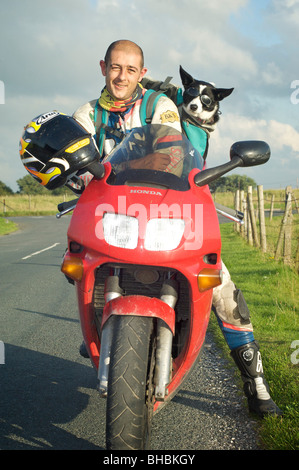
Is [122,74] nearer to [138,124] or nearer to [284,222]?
[138,124]

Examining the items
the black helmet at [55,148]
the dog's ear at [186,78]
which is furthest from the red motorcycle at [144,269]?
the dog's ear at [186,78]

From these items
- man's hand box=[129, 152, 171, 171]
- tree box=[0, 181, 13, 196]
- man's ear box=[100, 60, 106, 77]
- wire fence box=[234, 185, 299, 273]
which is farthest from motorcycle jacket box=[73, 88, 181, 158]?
tree box=[0, 181, 13, 196]

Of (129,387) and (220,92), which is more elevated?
(220,92)

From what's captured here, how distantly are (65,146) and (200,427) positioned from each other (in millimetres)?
1882

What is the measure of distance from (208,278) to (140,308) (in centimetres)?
38

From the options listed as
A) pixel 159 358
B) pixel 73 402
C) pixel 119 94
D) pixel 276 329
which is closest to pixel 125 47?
pixel 119 94

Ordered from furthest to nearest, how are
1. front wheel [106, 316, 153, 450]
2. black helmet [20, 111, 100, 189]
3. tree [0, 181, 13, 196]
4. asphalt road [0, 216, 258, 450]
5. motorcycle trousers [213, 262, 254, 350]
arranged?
tree [0, 181, 13, 196], motorcycle trousers [213, 262, 254, 350], asphalt road [0, 216, 258, 450], black helmet [20, 111, 100, 189], front wheel [106, 316, 153, 450]

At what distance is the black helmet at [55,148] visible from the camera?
7.54 feet

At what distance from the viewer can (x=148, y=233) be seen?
2230mm

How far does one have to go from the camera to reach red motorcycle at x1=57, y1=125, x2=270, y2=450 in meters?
2.10

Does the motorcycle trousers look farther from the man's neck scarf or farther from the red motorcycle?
the man's neck scarf

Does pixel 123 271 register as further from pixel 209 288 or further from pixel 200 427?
pixel 200 427

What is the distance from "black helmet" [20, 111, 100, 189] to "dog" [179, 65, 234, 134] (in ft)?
4.38
